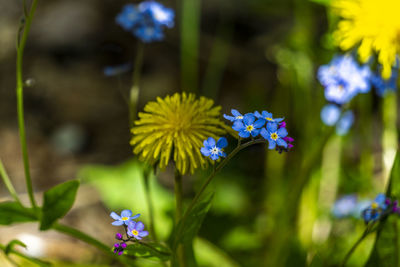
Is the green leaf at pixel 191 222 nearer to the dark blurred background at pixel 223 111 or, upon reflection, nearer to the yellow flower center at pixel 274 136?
the yellow flower center at pixel 274 136

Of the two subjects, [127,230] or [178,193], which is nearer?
[127,230]

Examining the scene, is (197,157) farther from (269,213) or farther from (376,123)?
(376,123)

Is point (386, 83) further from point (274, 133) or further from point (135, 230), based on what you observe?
point (135, 230)

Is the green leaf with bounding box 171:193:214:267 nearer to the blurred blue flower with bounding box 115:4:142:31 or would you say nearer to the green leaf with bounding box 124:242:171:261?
the green leaf with bounding box 124:242:171:261

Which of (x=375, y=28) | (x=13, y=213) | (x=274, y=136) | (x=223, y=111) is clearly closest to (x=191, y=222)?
(x=274, y=136)

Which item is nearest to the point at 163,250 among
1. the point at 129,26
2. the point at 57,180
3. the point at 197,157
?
the point at 197,157
